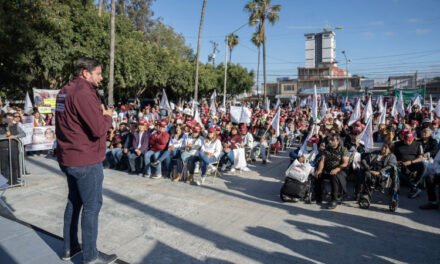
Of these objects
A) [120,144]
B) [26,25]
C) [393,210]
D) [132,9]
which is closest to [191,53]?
[132,9]

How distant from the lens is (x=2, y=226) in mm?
4375

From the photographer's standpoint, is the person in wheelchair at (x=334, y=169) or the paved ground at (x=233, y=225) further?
the person in wheelchair at (x=334, y=169)

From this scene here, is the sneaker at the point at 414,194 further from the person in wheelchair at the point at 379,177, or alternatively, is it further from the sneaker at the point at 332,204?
the sneaker at the point at 332,204

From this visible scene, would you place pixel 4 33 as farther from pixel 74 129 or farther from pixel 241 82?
pixel 241 82

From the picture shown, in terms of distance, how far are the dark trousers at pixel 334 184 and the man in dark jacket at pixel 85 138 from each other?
15.2ft

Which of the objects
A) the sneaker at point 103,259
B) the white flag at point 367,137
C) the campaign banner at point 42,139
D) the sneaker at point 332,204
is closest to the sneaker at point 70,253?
the sneaker at point 103,259

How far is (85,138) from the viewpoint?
121 inches

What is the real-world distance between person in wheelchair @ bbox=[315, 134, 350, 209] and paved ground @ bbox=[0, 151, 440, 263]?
32cm

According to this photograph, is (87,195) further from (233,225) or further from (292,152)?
(292,152)

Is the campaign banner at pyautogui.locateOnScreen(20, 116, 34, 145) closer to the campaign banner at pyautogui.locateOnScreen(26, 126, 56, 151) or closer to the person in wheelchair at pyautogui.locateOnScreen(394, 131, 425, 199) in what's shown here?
the campaign banner at pyautogui.locateOnScreen(26, 126, 56, 151)

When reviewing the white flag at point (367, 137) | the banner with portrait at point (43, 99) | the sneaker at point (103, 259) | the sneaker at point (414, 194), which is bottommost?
the sneaker at point (414, 194)

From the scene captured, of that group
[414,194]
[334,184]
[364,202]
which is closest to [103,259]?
[334,184]

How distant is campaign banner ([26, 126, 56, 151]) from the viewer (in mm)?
11307

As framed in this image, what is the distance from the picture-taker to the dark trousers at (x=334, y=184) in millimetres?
6423
